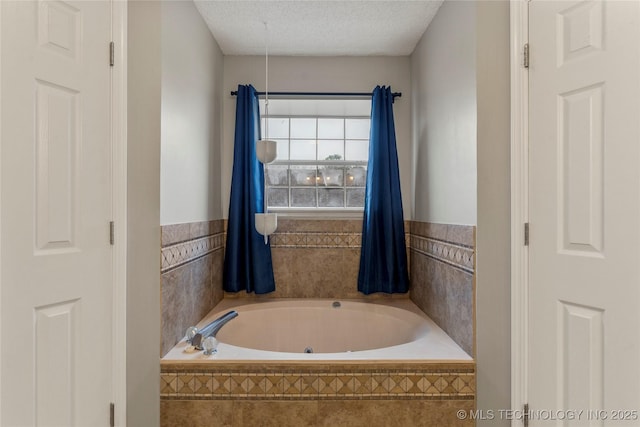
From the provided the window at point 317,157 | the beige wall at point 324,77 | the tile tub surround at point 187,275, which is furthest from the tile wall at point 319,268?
the beige wall at point 324,77

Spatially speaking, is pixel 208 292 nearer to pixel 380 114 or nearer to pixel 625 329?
pixel 380 114

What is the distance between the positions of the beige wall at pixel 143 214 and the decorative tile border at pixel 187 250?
8 cm

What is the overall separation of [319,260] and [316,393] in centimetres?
125

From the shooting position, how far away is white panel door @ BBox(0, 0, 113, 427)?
1069 millimetres

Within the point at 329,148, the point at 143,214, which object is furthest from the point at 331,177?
the point at 143,214

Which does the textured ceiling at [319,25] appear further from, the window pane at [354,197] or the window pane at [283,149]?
the window pane at [354,197]

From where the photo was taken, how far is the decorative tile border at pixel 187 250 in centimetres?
161

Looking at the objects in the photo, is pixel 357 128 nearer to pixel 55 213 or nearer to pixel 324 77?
pixel 324 77

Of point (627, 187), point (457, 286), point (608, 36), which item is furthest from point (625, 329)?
point (608, 36)

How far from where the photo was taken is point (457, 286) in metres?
1.74

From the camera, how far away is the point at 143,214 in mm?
1468

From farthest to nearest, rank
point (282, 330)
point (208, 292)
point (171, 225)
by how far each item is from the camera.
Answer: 1. point (282, 330)
2. point (208, 292)
3. point (171, 225)

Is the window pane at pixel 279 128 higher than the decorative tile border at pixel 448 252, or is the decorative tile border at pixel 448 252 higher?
the window pane at pixel 279 128

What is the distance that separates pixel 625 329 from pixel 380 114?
1.92 metres
